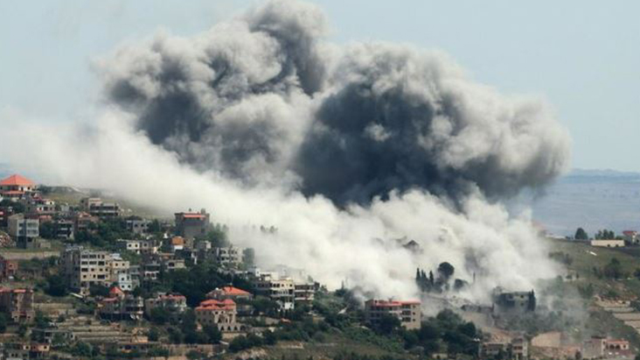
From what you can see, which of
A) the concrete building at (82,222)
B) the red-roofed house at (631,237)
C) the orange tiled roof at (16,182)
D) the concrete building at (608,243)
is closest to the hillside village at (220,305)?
the concrete building at (82,222)

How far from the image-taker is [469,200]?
147000 millimetres

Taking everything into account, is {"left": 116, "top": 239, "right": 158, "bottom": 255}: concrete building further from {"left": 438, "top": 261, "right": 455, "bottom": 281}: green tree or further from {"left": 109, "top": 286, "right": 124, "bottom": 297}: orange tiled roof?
{"left": 438, "top": 261, "right": 455, "bottom": 281}: green tree

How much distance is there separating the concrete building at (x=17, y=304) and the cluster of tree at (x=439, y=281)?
1971 cm

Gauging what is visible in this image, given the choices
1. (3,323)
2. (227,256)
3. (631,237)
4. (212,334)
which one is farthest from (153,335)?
(631,237)

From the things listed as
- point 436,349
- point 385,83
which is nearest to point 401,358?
point 436,349

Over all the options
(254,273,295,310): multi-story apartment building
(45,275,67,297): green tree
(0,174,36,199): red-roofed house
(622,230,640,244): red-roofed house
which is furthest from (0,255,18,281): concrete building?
(622,230,640,244): red-roofed house

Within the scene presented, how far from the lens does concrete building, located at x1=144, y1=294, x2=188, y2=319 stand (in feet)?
420

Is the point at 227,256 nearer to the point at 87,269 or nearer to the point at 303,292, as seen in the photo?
the point at 303,292

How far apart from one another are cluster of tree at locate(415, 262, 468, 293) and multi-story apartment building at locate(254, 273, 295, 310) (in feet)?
21.4

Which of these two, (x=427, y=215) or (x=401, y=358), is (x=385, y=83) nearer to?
(x=427, y=215)

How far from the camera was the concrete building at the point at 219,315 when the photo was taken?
415 feet

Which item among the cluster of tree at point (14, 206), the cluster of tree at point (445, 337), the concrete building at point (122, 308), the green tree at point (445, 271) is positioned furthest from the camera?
the cluster of tree at point (14, 206)

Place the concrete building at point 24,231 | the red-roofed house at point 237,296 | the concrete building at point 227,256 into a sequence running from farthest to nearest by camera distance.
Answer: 1. the concrete building at point 227,256
2. the concrete building at point 24,231
3. the red-roofed house at point 237,296

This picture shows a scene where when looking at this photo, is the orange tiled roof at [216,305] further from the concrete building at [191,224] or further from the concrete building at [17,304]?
the concrete building at [191,224]
